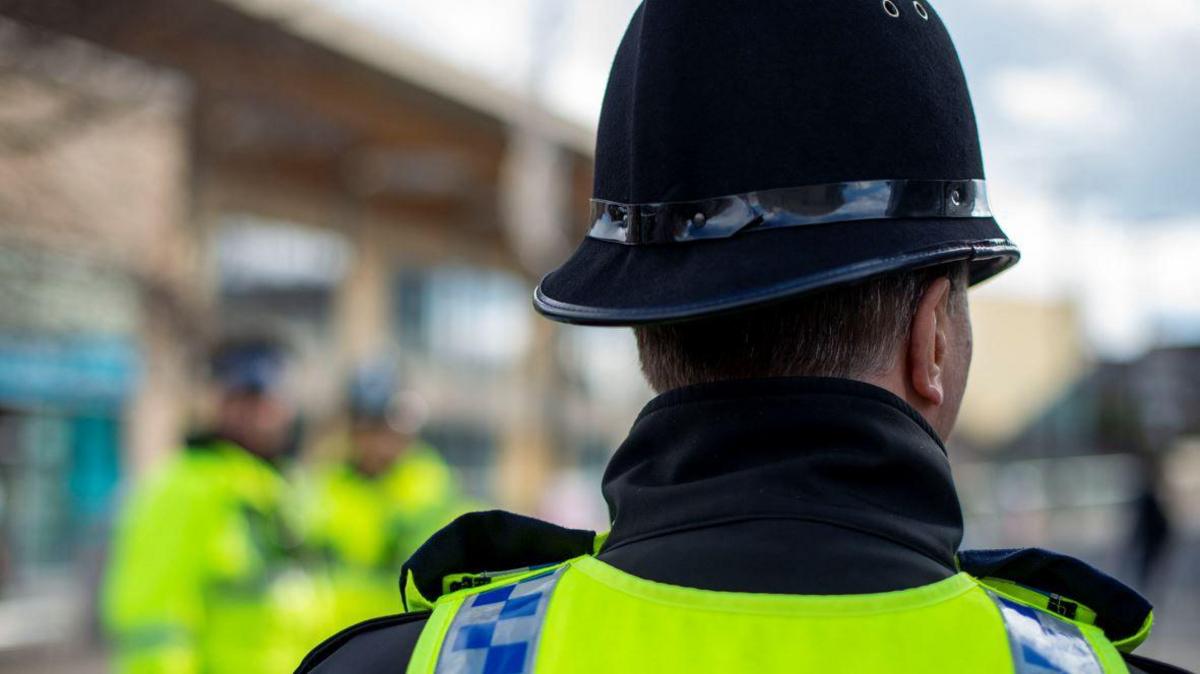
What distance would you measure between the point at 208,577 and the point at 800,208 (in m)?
3.41

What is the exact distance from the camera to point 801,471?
47.8 inches

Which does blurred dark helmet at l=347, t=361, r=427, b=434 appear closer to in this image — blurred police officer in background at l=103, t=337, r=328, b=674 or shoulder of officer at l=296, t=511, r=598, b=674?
blurred police officer in background at l=103, t=337, r=328, b=674

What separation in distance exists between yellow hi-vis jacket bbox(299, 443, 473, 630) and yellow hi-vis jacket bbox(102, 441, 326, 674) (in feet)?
1.46

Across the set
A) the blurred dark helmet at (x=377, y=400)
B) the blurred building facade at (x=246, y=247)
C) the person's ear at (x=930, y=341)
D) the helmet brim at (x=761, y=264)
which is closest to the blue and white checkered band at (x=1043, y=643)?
the person's ear at (x=930, y=341)

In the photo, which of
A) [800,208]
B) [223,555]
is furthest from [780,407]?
[223,555]

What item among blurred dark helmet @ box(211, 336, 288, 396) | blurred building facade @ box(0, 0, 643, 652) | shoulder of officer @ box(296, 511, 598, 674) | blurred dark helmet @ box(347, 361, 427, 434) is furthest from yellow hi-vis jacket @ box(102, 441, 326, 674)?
shoulder of officer @ box(296, 511, 598, 674)

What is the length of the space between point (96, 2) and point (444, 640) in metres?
3.33

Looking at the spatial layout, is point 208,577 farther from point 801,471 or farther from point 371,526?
point 801,471

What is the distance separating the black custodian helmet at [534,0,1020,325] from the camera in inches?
50.3

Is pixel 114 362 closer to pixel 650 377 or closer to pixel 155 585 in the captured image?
pixel 155 585

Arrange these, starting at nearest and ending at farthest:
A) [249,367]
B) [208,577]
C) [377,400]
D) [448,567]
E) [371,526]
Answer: [448,567]
[208,577]
[249,367]
[371,526]
[377,400]

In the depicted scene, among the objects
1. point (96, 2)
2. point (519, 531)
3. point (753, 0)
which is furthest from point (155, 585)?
point (753, 0)

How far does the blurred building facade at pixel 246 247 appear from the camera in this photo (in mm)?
5121

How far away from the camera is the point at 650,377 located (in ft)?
4.69
